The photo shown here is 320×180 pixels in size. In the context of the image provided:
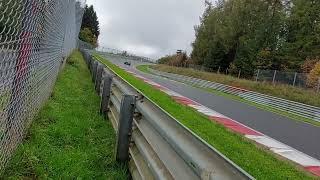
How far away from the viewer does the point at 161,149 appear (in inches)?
144

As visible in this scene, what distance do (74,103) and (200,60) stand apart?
70543 mm

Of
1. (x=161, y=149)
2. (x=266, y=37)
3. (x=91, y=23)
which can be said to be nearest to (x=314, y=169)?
(x=161, y=149)

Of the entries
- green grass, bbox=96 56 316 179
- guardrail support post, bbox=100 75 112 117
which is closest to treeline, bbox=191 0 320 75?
green grass, bbox=96 56 316 179

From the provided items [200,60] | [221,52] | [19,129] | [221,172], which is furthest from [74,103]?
[200,60]

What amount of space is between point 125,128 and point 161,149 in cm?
130

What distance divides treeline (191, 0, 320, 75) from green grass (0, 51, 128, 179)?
4662 centimetres

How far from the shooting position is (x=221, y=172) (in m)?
2.27

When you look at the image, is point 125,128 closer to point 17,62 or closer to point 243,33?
point 17,62

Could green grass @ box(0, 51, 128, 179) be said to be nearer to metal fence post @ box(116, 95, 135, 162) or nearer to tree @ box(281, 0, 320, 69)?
metal fence post @ box(116, 95, 135, 162)

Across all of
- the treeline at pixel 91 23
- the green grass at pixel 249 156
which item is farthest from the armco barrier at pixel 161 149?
the treeline at pixel 91 23

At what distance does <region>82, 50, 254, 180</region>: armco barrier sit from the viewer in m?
2.41

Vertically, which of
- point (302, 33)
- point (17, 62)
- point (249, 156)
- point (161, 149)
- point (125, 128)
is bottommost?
point (249, 156)

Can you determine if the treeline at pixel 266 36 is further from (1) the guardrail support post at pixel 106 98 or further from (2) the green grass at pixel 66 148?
(2) the green grass at pixel 66 148

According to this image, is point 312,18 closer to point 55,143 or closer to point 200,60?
point 200,60
